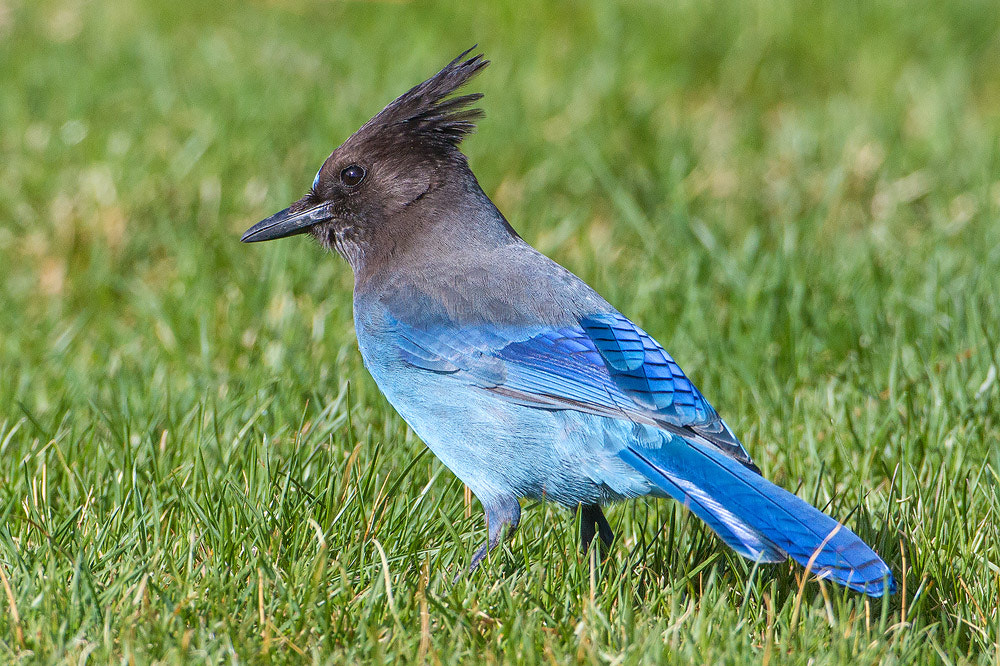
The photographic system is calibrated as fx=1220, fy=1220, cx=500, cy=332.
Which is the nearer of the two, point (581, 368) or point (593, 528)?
point (581, 368)

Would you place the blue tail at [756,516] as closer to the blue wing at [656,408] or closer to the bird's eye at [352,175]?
the blue wing at [656,408]

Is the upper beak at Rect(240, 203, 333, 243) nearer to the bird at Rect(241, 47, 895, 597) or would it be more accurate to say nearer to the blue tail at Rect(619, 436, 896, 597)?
the bird at Rect(241, 47, 895, 597)

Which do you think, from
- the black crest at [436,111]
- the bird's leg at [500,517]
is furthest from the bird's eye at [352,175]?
the bird's leg at [500,517]

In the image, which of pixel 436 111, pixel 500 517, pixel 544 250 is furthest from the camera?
pixel 544 250

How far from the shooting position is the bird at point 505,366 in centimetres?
257

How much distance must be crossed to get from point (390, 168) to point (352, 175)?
12cm

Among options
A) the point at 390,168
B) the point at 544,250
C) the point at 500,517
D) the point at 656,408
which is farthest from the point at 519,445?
the point at 544,250

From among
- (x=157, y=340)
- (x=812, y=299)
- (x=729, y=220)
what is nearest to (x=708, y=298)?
(x=812, y=299)

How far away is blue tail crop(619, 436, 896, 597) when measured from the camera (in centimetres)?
239

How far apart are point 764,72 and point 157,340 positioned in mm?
3546

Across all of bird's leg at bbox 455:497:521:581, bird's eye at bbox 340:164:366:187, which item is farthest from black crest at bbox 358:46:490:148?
bird's leg at bbox 455:497:521:581

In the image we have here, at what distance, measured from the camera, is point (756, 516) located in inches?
98.1

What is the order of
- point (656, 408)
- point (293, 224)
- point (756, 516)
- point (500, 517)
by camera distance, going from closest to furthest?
1. point (756, 516)
2. point (656, 408)
3. point (500, 517)
4. point (293, 224)

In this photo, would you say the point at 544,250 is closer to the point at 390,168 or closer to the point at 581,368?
the point at 390,168
